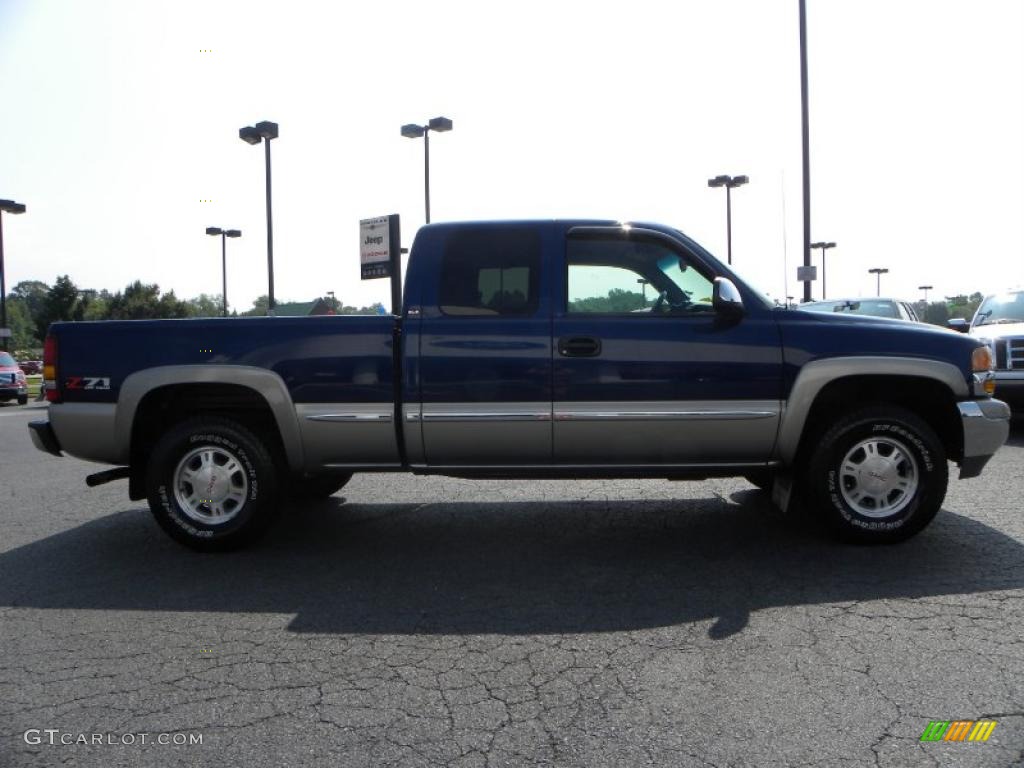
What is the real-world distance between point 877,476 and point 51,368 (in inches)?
202

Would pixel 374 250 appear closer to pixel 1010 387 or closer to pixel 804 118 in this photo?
pixel 804 118

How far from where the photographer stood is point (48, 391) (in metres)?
5.26


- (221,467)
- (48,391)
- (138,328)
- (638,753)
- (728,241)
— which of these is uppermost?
(728,241)

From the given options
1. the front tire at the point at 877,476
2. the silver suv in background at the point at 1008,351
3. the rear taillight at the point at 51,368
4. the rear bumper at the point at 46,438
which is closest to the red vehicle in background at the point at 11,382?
the rear bumper at the point at 46,438

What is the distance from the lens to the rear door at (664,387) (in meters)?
4.94

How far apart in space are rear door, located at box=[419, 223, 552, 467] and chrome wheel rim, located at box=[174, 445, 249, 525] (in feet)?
3.99

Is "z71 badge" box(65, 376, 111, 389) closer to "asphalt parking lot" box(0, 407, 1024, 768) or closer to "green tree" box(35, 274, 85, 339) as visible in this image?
"asphalt parking lot" box(0, 407, 1024, 768)

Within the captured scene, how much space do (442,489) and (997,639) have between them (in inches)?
177

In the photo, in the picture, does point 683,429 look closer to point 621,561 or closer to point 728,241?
point 621,561

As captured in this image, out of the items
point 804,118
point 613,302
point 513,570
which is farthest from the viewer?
point 804,118

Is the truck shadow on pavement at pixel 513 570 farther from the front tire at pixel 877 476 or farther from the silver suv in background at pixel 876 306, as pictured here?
the silver suv in background at pixel 876 306

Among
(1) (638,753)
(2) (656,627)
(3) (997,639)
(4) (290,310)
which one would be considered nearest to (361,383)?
(2) (656,627)

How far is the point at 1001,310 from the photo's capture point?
11.4 meters

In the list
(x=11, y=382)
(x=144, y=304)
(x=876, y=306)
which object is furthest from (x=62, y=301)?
(x=876, y=306)
